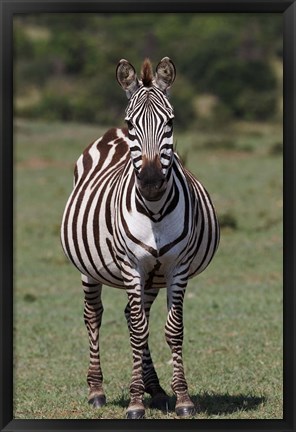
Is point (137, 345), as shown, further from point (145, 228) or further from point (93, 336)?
point (93, 336)

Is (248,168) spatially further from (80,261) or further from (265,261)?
(80,261)

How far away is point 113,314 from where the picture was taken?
11547 mm

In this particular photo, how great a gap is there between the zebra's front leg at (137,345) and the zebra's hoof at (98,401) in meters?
0.84

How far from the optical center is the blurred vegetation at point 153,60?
38.9 metres

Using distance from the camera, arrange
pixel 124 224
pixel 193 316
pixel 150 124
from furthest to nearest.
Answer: pixel 193 316, pixel 124 224, pixel 150 124

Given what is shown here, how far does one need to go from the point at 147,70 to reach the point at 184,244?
3.35ft

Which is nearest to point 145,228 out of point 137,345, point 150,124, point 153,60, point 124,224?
point 124,224

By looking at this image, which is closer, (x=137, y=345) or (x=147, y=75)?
(x=147, y=75)

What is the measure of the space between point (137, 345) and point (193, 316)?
4.89 m

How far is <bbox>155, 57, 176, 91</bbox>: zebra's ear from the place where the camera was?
19.6 ft
